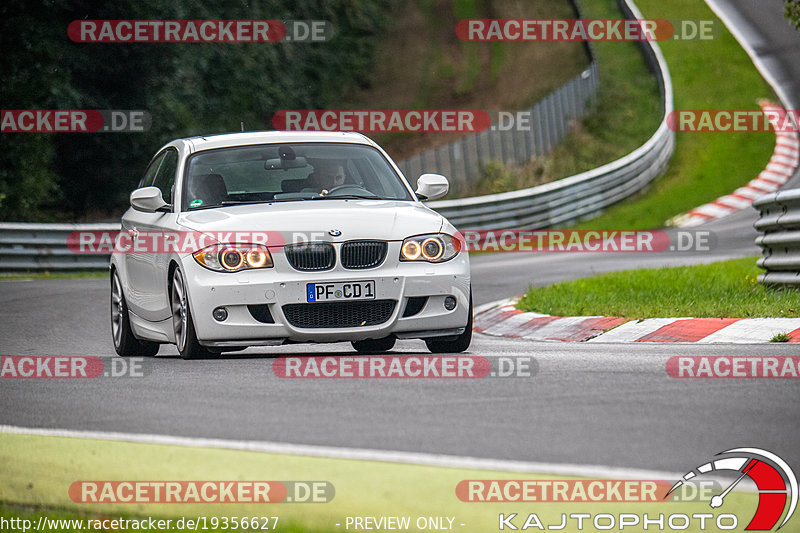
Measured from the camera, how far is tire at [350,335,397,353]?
10.2m

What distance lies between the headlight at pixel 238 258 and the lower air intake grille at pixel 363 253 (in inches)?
19.8

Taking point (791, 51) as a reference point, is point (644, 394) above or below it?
below

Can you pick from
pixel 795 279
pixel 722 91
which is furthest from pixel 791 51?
pixel 795 279

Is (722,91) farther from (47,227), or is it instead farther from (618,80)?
(47,227)

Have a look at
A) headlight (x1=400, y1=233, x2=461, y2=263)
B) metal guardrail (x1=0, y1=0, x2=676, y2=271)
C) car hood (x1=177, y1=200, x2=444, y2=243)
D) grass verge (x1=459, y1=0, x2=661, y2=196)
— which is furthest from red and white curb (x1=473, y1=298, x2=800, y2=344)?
grass verge (x1=459, y1=0, x2=661, y2=196)

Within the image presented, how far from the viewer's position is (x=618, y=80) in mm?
43844

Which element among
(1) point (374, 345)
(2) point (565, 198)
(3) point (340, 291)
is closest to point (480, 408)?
(3) point (340, 291)

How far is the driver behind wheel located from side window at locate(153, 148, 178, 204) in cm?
110

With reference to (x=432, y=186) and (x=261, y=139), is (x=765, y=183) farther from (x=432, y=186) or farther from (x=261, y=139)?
(x=261, y=139)

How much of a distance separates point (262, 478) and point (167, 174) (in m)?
6.01

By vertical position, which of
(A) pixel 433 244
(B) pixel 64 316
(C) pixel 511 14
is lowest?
(B) pixel 64 316

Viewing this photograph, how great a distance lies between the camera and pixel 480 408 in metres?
6.91

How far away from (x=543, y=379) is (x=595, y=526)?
3366mm

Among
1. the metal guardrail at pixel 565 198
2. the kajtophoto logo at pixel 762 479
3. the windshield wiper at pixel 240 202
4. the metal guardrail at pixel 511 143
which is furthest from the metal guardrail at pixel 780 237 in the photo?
the metal guardrail at pixel 511 143
